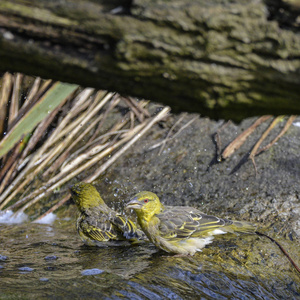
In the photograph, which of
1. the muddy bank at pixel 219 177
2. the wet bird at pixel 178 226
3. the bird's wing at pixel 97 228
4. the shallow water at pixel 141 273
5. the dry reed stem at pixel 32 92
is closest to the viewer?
the shallow water at pixel 141 273

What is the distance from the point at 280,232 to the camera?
4594 mm

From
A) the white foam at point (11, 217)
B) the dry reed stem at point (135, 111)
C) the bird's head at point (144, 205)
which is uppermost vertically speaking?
the dry reed stem at point (135, 111)

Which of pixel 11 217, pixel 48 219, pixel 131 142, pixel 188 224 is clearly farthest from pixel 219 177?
pixel 11 217

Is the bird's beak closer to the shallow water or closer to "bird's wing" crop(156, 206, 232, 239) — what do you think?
"bird's wing" crop(156, 206, 232, 239)

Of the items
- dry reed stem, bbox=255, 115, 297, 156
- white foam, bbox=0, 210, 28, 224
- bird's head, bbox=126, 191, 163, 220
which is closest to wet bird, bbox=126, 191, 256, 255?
bird's head, bbox=126, 191, 163, 220

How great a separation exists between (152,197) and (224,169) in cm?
130

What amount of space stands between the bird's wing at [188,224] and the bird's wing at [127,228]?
0.42 meters

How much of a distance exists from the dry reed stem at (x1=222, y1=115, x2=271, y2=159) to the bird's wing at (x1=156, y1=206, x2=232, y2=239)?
1.26 meters

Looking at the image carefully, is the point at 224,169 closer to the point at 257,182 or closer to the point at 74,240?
the point at 257,182

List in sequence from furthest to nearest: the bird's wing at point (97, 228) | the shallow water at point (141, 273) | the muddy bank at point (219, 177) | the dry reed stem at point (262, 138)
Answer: the dry reed stem at point (262, 138) < the bird's wing at point (97, 228) < the muddy bank at point (219, 177) < the shallow water at point (141, 273)

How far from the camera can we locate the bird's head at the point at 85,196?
17.7 feet

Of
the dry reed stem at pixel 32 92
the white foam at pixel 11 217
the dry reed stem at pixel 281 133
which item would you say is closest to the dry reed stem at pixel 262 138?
the dry reed stem at pixel 281 133

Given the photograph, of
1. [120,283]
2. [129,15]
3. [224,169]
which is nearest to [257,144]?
[224,169]

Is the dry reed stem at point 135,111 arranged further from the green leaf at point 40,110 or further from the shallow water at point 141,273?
the shallow water at point 141,273
